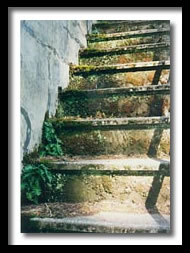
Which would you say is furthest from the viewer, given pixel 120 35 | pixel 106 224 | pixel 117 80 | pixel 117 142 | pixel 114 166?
pixel 120 35

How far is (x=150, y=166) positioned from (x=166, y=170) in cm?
10

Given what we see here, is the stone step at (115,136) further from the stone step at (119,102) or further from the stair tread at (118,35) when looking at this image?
the stair tread at (118,35)

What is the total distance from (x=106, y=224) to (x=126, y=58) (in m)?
1.38

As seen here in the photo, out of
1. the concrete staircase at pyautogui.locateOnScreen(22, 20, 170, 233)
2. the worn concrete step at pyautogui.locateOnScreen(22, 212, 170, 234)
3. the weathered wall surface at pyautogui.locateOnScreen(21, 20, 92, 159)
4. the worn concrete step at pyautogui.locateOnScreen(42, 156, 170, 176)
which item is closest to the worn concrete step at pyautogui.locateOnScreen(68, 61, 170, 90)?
the concrete staircase at pyautogui.locateOnScreen(22, 20, 170, 233)

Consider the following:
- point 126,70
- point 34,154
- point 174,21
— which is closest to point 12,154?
point 34,154

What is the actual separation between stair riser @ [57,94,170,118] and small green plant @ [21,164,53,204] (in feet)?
1.74

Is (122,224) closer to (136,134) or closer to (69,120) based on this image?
(136,134)

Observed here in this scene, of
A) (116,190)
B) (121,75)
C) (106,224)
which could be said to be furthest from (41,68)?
(106,224)

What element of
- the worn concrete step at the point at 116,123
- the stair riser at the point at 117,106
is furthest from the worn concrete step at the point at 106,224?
the stair riser at the point at 117,106

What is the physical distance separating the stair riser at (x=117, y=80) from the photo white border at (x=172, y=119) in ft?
1.36

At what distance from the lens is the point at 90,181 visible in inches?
71.6

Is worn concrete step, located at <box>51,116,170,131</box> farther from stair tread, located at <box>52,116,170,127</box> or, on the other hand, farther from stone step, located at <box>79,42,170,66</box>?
stone step, located at <box>79,42,170,66</box>

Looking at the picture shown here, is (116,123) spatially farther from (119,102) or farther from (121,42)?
(121,42)

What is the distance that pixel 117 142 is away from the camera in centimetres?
198
